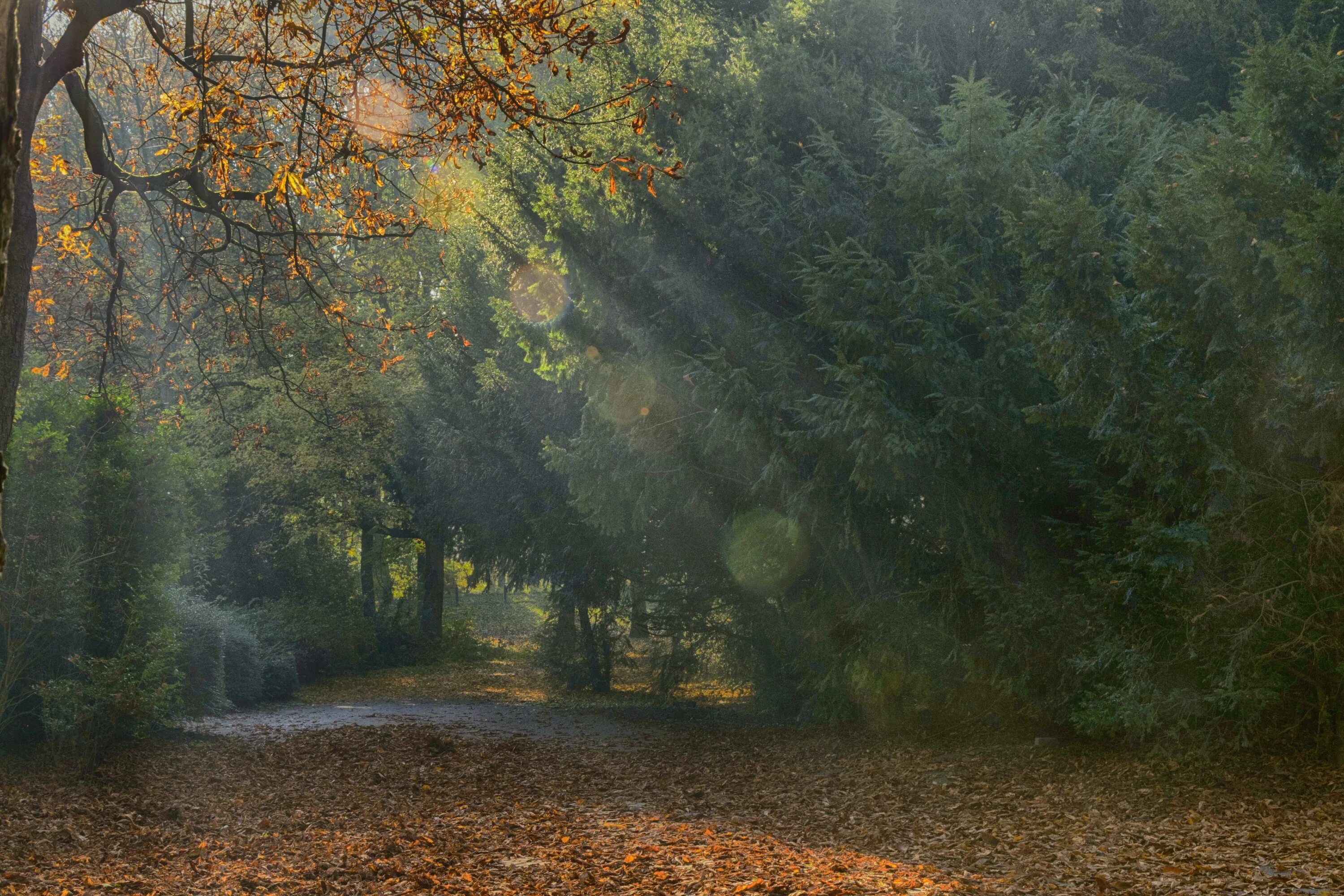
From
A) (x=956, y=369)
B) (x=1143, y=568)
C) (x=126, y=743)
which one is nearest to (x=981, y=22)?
(x=956, y=369)

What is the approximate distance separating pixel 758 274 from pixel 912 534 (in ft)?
10.3

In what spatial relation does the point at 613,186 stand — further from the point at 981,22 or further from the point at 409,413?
the point at 409,413

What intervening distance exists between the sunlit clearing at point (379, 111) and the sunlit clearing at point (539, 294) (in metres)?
5.17

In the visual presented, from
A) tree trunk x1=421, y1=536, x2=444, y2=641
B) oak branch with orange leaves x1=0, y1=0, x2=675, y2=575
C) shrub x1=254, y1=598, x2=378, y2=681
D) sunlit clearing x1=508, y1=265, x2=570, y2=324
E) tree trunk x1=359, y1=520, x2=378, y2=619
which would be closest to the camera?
oak branch with orange leaves x1=0, y1=0, x2=675, y2=575

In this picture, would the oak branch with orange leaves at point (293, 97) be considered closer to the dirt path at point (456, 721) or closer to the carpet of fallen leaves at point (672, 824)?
the carpet of fallen leaves at point (672, 824)

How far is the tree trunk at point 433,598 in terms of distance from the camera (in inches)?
984

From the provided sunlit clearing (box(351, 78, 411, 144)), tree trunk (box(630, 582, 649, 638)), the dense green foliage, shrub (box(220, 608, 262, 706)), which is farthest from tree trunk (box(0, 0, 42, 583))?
tree trunk (box(630, 582, 649, 638))

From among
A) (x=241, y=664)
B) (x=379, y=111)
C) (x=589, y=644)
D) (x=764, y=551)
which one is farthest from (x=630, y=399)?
(x=241, y=664)

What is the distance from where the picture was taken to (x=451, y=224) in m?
16.5

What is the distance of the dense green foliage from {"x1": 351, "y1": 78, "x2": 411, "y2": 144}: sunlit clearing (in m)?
0.47

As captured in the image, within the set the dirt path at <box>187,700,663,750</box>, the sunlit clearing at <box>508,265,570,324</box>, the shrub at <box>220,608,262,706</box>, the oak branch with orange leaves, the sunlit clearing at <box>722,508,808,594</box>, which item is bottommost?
the dirt path at <box>187,700,663,750</box>

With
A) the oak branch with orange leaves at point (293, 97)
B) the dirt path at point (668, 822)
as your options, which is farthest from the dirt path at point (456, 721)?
the oak branch with orange leaves at point (293, 97)

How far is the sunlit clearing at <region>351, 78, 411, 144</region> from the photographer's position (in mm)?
6250

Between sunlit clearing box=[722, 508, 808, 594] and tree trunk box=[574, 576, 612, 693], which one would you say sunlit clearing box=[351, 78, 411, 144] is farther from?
tree trunk box=[574, 576, 612, 693]
